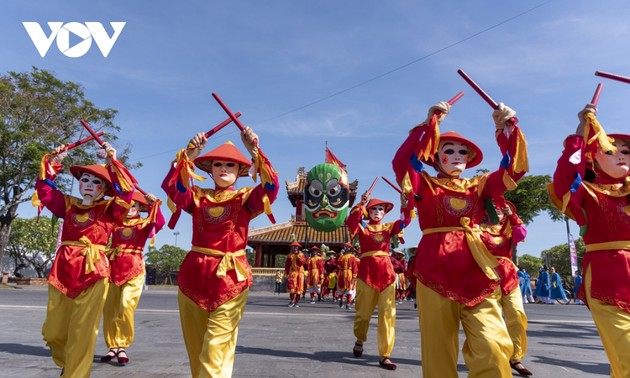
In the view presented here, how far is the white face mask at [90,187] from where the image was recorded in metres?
4.77

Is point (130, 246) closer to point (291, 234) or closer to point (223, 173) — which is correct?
point (223, 173)

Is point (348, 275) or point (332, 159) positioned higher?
point (332, 159)

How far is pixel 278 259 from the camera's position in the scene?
60.6 meters

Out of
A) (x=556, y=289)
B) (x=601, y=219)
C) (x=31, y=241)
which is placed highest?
(x=31, y=241)

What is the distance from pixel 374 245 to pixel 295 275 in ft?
33.7

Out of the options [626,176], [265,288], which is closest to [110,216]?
[626,176]

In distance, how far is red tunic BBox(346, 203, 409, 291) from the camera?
635 cm

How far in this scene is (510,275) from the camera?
6.05 metres

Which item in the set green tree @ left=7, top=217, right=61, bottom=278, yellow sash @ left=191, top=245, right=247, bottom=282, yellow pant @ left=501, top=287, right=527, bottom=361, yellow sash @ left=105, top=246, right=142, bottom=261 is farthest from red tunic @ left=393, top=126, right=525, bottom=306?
green tree @ left=7, top=217, right=61, bottom=278

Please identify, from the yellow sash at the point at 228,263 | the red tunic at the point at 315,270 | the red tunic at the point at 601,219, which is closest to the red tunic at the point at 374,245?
the yellow sash at the point at 228,263

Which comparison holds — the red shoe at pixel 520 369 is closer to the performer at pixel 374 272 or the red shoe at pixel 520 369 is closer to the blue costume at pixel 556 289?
Result: the performer at pixel 374 272

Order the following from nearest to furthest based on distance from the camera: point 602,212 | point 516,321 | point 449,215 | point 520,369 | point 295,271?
point 602,212 → point 449,215 → point 520,369 → point 516,321 → point 295,271

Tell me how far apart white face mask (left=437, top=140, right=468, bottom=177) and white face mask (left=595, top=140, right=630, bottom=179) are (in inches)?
41.1

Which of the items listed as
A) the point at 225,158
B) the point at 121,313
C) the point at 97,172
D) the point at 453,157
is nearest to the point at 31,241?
the point at 121,313
